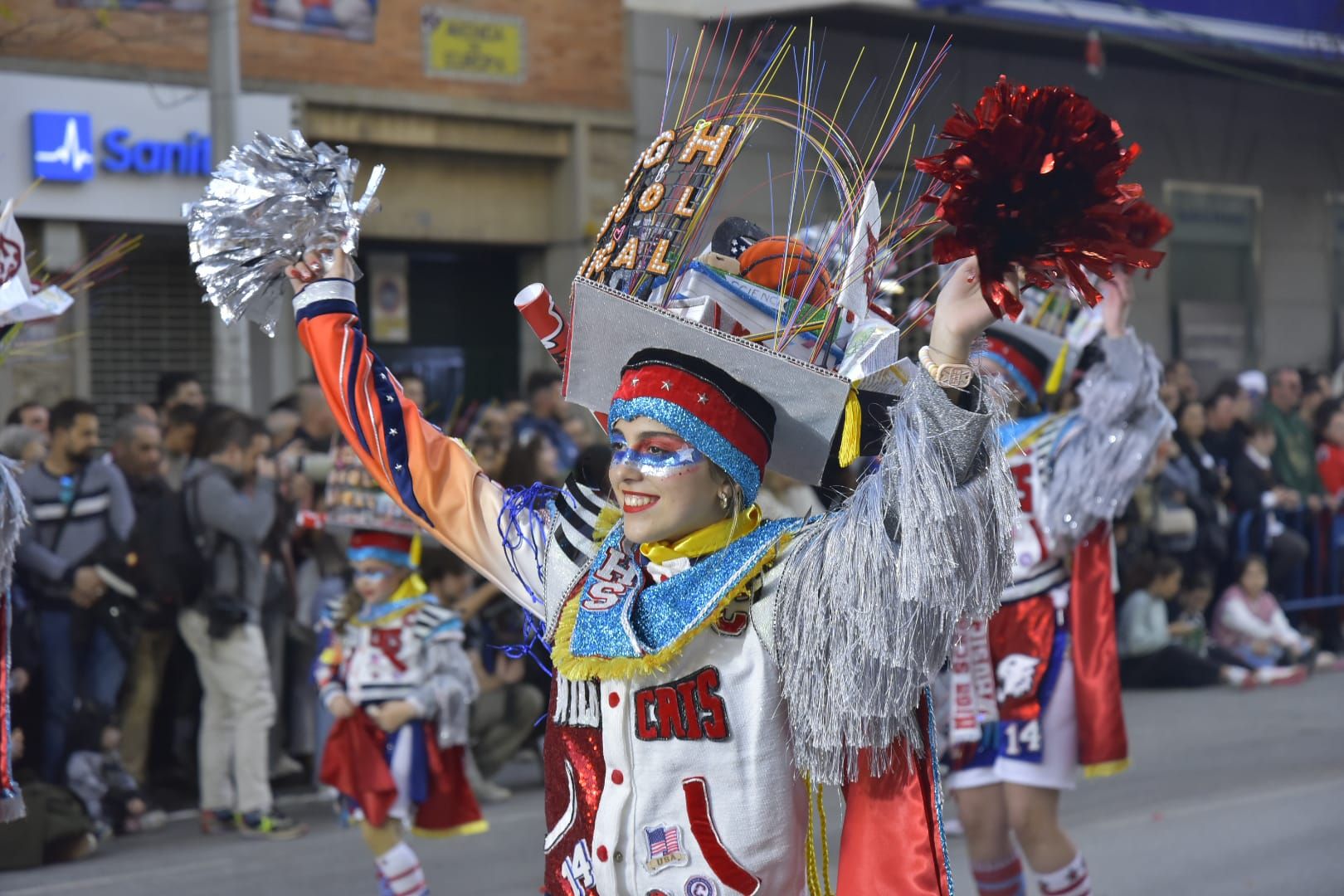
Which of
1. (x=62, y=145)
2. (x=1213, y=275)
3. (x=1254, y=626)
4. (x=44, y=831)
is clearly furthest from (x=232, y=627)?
(x=1213, y=275)

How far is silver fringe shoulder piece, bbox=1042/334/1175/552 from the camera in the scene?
5.42 m

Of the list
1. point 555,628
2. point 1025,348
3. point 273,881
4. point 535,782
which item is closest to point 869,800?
point 555,628

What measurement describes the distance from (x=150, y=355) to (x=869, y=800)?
1063 centimetres

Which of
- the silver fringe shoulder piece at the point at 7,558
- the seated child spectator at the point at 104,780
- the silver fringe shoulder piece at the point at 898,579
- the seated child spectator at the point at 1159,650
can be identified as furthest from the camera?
the seated child spectator at the point at 1159,650

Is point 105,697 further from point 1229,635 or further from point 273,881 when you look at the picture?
point 1229,635

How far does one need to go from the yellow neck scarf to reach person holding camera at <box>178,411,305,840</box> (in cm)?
517

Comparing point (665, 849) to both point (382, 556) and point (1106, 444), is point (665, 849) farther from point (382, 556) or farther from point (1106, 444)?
point (382, 556)

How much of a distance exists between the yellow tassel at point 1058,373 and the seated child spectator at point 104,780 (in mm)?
4543

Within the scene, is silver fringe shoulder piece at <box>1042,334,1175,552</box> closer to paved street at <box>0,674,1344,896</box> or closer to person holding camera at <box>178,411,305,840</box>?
paved street at <box>0,674,1344,896</box>

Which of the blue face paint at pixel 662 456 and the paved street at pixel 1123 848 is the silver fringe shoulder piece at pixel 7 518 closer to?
the blue face paint at pixel 662 456

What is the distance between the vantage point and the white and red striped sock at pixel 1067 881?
524 centimetres

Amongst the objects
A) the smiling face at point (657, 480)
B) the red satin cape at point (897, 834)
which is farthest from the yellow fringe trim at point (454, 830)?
the red satin cape at point (897, 834)

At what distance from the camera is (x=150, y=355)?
12625 millimetres

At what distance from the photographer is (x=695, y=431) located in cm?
300
